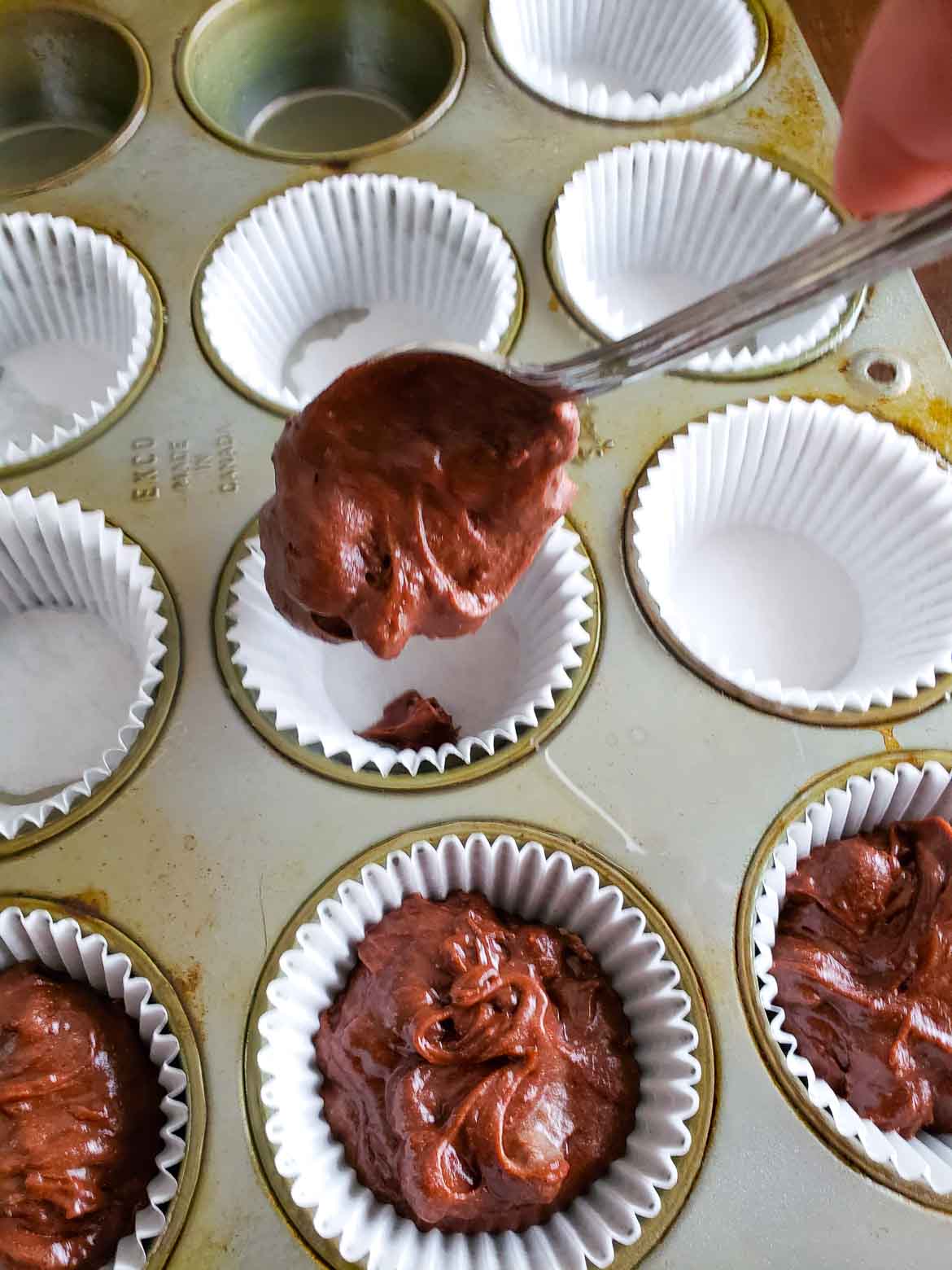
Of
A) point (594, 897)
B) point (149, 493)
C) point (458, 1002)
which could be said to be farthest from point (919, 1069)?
point (149, 493)

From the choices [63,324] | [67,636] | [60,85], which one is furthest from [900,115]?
[60,85]

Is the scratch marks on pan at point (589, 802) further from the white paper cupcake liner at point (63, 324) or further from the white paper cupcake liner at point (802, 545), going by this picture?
the white paper cupcake liner at point (63, 324)

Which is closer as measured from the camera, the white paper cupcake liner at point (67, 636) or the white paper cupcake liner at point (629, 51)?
the white paper cupcake liner at point (67, 636)

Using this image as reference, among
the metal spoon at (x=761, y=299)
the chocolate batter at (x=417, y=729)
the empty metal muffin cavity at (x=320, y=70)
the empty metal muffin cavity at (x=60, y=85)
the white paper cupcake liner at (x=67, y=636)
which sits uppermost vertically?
the metal spoon at (x=761, y=299)

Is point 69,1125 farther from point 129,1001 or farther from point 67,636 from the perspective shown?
point 67,636

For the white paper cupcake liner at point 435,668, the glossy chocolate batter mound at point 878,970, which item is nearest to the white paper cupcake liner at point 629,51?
the white paper cupcake liner at point 435,668

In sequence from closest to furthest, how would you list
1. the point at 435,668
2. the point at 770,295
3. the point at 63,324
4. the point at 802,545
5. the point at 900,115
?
the point at 770,295 → the point at 900,115 → the point at 435,668 → the point at 802,545 → the point at 63,324

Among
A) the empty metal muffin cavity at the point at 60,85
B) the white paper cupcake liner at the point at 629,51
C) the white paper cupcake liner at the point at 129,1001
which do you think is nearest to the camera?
the white paper cupcake liner at the point at 129,1001

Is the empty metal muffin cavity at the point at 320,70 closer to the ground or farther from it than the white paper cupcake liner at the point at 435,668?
farther from it
